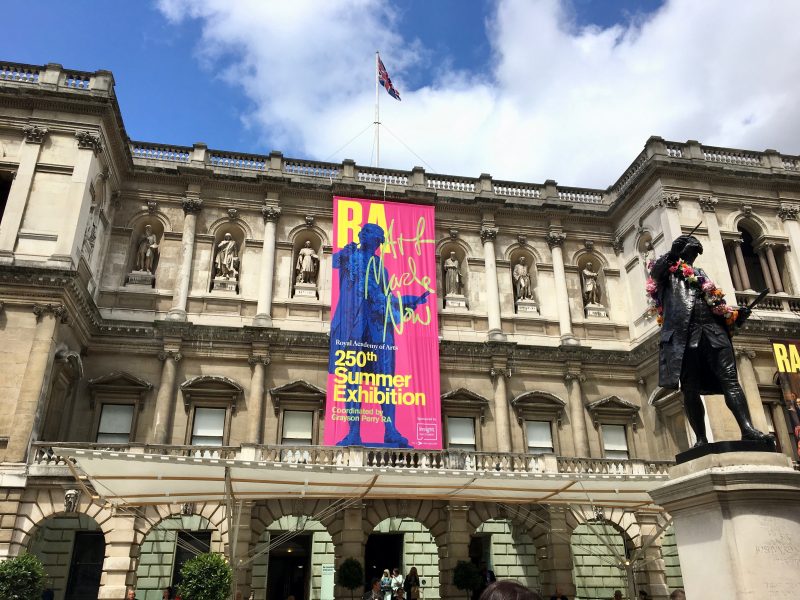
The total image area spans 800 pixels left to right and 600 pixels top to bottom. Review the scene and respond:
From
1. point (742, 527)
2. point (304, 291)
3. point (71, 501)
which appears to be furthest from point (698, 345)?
point (304, 291)

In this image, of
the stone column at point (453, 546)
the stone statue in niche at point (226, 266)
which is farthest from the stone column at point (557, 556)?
the stone statue in niche at point (226, 266)

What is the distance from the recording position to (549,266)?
2691 cm

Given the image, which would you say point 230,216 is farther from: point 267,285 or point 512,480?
point 512,480

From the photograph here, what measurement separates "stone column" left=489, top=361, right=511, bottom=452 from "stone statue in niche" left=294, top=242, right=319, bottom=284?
7626mm

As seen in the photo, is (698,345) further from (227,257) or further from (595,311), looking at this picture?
(227,257)

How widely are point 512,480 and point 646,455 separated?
10493 millimetres

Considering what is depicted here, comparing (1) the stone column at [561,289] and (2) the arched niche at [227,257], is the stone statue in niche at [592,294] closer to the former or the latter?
(1) the stone column at [561,289]

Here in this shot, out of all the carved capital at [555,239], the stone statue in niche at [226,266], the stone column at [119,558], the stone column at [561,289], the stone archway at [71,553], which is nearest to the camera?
the stone column at [119,558]

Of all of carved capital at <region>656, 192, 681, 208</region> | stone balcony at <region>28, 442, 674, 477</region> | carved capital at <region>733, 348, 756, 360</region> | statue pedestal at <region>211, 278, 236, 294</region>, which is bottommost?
stone balcony at <region>28, 442, 674, 477</region>

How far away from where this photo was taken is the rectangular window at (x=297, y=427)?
2228 cm

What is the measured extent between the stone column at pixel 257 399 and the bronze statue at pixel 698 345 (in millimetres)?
16354

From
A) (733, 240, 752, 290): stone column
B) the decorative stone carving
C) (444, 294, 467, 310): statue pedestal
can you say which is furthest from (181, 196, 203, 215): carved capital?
(733, 240, 752, 290): stone column

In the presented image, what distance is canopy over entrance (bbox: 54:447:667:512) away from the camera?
13.3 metres

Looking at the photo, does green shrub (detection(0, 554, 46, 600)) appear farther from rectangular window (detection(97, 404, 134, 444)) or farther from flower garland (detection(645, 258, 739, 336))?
flower garland (detection(645, 258, 739, 336))
